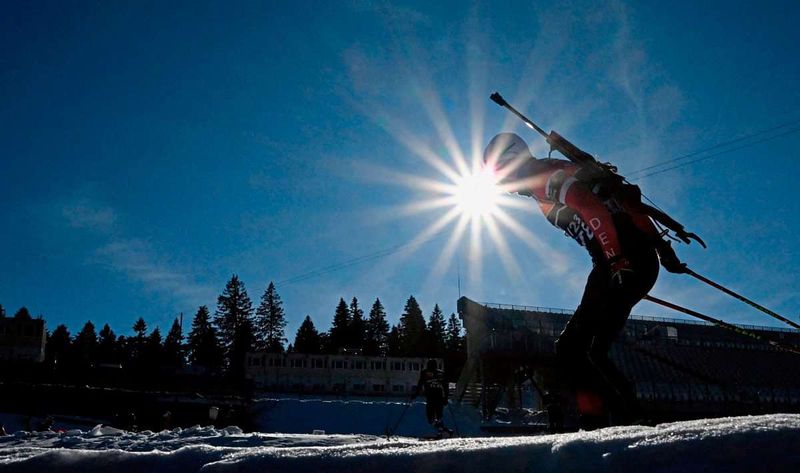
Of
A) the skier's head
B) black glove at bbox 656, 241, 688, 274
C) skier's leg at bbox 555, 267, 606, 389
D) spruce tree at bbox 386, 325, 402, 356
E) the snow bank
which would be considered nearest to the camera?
skier's leg at bbox 555, 267, 606, 389

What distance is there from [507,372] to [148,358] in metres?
58.0

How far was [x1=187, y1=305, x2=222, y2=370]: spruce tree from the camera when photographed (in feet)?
260

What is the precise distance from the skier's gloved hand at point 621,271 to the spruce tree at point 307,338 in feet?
272

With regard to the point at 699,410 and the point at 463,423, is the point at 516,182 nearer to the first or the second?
the point at 463,423

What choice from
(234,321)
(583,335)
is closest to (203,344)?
(234,321)

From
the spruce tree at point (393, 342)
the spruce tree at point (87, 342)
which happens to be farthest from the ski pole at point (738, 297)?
the spruce tree at point (87, 342)

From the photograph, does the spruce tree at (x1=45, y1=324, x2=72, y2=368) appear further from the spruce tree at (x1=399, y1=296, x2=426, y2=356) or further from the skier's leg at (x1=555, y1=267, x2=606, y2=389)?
the skier's leg at (x1=555, y1=267, x2=606, y2=389)

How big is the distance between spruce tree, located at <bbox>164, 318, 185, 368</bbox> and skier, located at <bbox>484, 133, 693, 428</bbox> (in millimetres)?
80479

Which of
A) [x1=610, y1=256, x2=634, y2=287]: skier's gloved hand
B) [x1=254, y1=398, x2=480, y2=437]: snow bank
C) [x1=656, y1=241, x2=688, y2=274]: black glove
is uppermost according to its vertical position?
[x1=656, y1=241, x2=688, y2=274]: black glove

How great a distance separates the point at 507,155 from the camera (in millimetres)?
5191

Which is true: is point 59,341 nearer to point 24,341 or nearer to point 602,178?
point 24,341

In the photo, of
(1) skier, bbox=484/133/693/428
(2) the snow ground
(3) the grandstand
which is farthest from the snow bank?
(2) the snow ground

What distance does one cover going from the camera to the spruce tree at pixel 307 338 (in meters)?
85.4

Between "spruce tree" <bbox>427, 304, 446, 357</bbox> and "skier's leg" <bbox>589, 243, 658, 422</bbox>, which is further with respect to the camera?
"spruce tree" <bbox>427, 304, 446, 357</bbox>
